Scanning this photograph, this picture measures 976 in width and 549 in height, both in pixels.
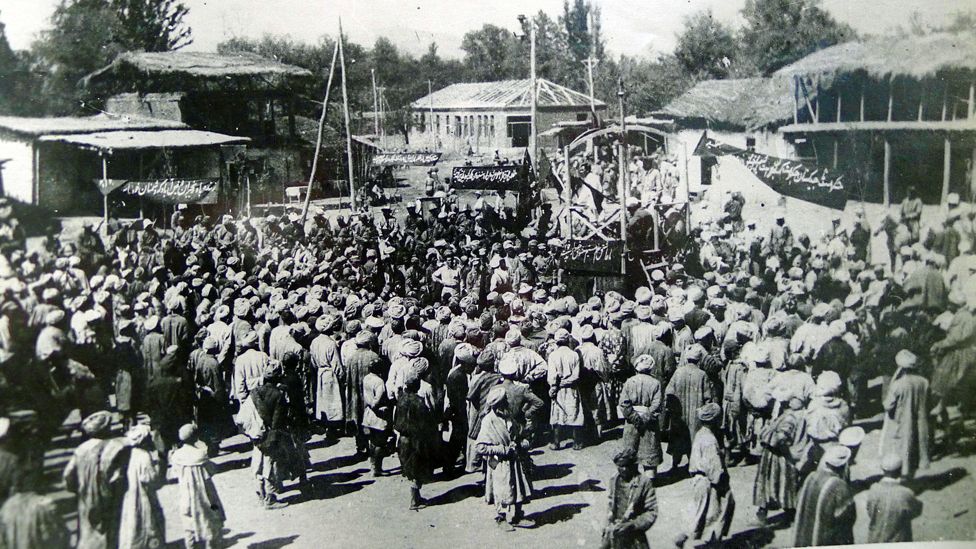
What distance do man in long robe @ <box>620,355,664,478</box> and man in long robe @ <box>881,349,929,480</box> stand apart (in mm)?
2240

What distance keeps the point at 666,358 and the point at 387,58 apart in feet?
15.7

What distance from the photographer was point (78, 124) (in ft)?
24.1

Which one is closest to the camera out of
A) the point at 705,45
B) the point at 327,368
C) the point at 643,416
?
the point at 643,416

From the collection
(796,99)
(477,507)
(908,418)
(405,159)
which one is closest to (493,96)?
(405,159)

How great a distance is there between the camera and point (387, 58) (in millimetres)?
8891

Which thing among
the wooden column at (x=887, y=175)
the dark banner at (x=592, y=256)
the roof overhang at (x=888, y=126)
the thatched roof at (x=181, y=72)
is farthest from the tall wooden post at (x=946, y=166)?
the thatched roof at (x=181, y=72)

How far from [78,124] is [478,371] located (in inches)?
184

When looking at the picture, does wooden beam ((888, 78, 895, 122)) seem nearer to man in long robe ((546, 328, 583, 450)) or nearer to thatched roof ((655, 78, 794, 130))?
thatched roof ((655, 78, 794, 130))

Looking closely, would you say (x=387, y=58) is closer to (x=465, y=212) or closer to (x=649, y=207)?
(x=465, y=212)

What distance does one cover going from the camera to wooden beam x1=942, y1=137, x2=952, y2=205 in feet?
27.6

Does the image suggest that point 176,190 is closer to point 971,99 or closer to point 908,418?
point 908,418

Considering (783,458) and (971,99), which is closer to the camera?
(783,458)

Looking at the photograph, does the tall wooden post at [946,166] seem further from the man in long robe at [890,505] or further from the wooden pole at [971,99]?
the man in long robe at [890,505]

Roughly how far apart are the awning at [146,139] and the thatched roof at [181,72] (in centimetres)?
47
